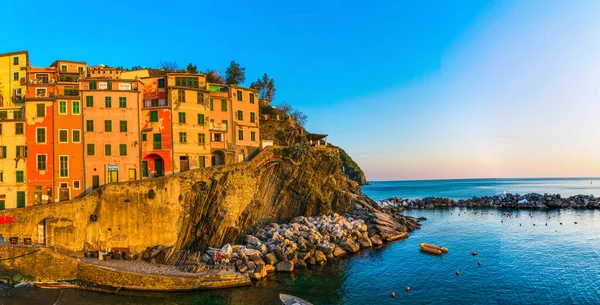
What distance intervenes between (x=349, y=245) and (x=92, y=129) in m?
31.3

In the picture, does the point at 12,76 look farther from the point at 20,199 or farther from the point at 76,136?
the point at 20,199

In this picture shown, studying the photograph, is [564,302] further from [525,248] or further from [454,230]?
[454,230]

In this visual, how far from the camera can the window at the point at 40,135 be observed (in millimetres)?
37469

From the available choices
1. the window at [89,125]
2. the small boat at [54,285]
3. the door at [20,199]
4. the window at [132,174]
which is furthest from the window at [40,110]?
the small boat at [54,285]

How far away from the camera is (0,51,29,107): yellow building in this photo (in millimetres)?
43250

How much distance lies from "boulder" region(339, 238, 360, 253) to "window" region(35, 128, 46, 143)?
3448cm

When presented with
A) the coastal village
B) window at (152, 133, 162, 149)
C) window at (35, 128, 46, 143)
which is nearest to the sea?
the coastal village

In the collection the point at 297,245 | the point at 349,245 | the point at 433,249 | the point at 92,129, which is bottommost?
the point at 433,249

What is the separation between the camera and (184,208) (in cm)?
3741

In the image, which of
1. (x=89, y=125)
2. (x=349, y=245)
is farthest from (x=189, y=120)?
(x=349, y=245)

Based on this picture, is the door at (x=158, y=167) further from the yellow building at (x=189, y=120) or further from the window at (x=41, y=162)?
the window at (x=41, y=162)

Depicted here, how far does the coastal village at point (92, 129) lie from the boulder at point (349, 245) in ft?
58.7

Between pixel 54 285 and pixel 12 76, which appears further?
pixel 12 76

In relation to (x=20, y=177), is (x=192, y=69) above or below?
above
